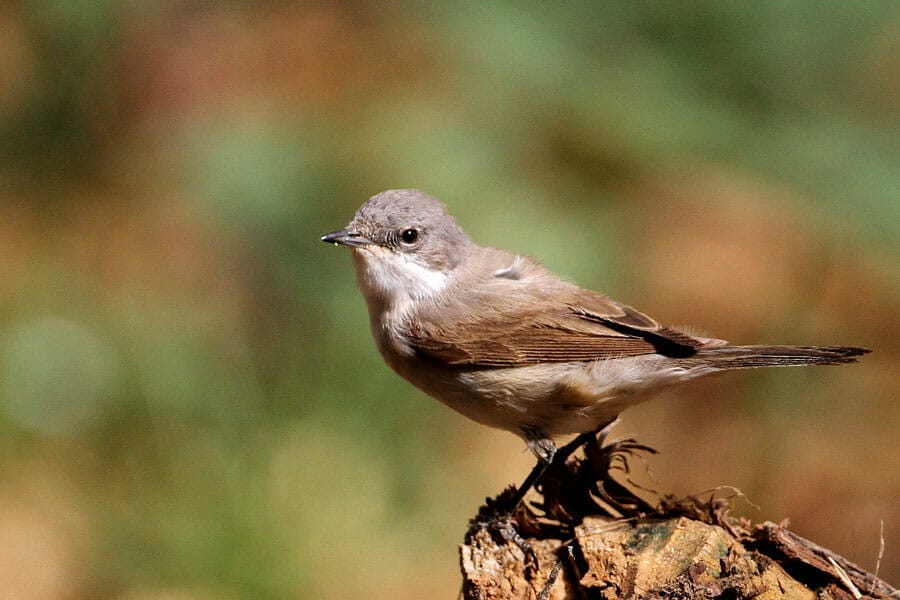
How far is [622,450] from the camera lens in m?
3.21

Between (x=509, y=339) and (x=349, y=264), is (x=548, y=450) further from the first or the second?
(x=349, y=264)

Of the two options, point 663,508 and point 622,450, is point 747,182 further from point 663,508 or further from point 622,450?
point 663,508

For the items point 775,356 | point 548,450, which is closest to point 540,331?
point 548,450

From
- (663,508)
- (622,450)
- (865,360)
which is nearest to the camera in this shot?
(663,508)

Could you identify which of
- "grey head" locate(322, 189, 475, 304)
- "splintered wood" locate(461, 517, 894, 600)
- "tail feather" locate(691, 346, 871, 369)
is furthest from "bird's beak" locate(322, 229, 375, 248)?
"splintered wood" locate(461, 517, 894, 600)

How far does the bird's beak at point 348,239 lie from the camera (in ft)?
12.7

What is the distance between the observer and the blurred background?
15.2 ft

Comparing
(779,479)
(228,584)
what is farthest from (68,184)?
(779,479)

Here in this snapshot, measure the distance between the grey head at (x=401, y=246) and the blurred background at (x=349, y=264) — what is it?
3.60 feet

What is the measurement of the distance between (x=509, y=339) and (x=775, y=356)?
3.28ft

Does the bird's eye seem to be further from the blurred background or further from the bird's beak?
the blurred background

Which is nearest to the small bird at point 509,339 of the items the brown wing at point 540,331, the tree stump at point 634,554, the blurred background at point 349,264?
the brown wing at point 540,331

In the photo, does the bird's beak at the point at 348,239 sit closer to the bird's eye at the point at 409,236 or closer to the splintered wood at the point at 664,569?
the bird's eye at the point at 409,236

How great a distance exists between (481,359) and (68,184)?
3.89 metres
